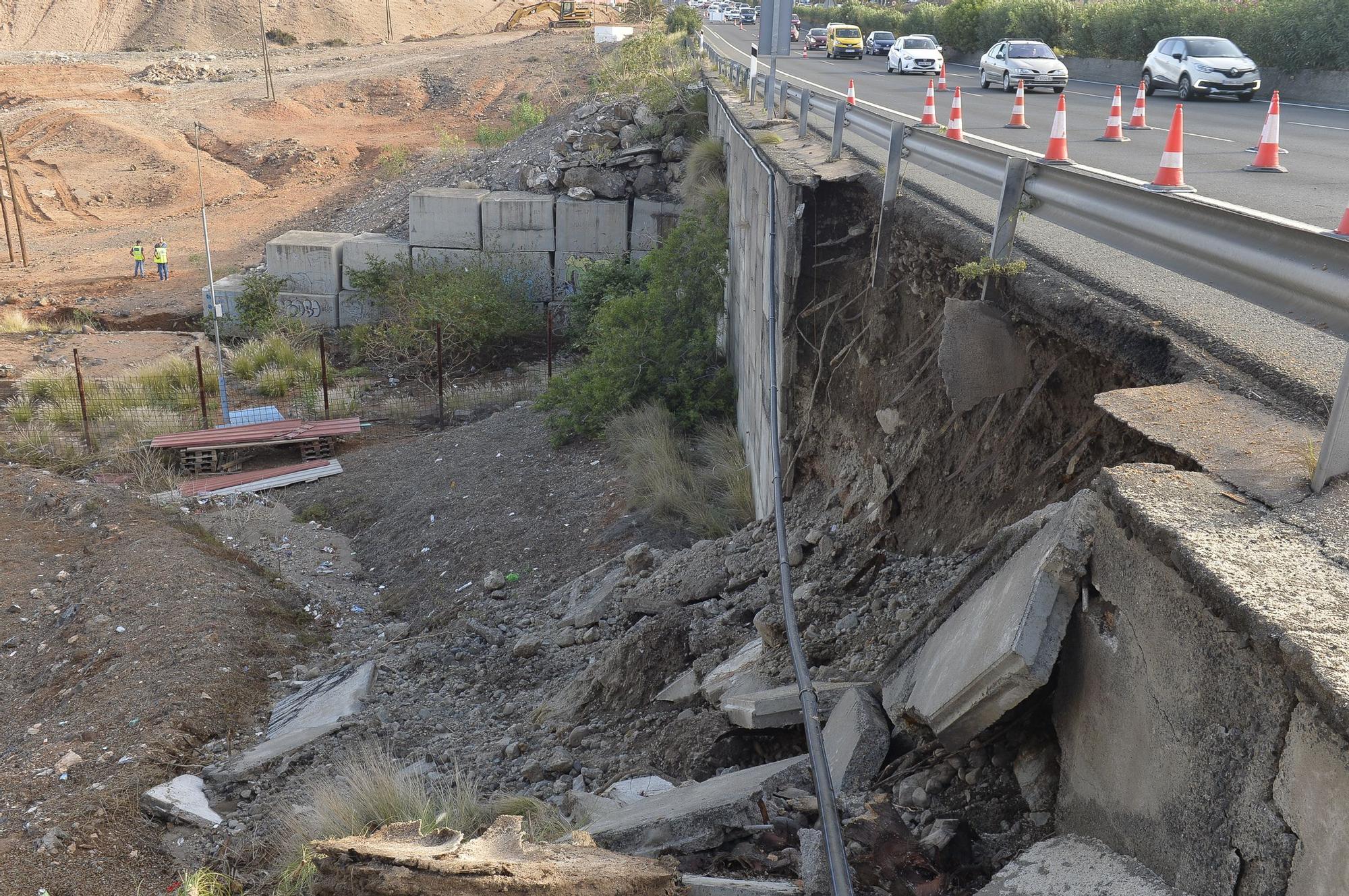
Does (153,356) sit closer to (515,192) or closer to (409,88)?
(515,192)

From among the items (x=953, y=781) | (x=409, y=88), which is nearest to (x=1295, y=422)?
(x=953, y=781)

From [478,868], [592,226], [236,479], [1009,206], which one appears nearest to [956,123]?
[592,226]

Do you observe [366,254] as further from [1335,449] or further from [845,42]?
[845,42]

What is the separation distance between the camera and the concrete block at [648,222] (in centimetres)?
2058

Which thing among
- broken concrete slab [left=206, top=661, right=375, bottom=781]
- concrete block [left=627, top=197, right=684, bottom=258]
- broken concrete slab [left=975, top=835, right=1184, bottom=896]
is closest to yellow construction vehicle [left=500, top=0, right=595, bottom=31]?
concrete block [left=627, top=197, right=684, bottom=258]

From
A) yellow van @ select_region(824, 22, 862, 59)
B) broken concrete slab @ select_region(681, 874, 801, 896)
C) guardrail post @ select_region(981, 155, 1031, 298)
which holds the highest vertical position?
yellow van @ select_region(824, 22, 862, 59)

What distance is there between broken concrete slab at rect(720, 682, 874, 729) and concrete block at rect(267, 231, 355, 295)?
19378 millimetres

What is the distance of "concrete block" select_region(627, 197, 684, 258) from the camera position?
2058cm

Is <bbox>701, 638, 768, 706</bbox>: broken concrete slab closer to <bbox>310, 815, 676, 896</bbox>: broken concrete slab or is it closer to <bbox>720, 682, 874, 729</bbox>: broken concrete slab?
<bbox>720, 682, 874, 729</bbox>: broken concrete slab

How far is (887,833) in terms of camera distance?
2.96 meters

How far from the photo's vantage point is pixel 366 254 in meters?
21.4

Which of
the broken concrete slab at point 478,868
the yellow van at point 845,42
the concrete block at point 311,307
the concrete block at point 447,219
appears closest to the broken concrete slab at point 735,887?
the broken concrete slab at point 478,868

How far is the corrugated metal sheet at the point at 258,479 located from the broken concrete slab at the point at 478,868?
10855 millimetres

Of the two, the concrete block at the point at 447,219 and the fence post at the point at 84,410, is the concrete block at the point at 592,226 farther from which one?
the fence post at the point at 84,410
